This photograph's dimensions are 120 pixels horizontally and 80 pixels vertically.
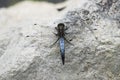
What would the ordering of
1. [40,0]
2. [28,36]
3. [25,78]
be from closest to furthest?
1. [25,78]
2. [28,36]
3. [40,0]

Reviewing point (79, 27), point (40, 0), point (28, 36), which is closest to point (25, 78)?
point (28, 36)

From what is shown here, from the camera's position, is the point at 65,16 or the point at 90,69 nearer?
the point at 90,69

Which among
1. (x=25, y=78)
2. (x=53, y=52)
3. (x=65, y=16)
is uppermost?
(x=65, y=16)

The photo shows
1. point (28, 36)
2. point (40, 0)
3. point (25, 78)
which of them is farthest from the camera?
point (40, 0)

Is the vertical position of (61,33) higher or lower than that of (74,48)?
higher

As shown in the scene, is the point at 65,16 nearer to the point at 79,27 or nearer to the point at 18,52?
the point at 79,27

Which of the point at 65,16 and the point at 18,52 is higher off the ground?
the point at 65,16

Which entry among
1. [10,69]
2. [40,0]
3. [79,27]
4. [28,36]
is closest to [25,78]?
[10,69]
